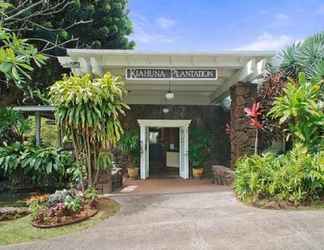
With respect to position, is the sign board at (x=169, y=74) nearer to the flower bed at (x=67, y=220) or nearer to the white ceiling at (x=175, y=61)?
the white ceiling at (x=175, y=61)

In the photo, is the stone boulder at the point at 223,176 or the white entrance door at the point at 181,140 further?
the white entrance door at the point at 181,140

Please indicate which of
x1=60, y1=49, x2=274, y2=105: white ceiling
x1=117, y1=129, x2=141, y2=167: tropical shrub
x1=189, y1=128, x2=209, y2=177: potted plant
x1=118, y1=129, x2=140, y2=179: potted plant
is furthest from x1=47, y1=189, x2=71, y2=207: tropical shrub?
x1=189, y1=128, x2=209, y2=177: potted plant

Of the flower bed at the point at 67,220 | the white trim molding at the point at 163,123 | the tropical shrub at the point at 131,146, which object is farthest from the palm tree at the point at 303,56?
the flower bed at the point at 67,220

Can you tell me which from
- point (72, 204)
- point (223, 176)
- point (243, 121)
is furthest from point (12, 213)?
point (243, 121)

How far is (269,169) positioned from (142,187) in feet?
15.4

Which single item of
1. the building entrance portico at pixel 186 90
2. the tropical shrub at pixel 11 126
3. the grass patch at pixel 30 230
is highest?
the building entrance portico at pixel 186 90

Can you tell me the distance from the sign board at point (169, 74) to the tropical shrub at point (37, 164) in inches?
107

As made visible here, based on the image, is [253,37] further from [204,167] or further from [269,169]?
[269,169]

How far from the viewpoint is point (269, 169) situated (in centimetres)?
731

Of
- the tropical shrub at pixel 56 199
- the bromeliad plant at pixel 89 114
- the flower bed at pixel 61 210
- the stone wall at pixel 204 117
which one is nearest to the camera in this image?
the flower bed at pixel 61 210

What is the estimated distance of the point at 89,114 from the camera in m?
7.30

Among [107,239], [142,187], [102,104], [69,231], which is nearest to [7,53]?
[107,239]

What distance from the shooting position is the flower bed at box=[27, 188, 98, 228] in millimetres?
6328

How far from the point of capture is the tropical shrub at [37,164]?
32.6 feet
